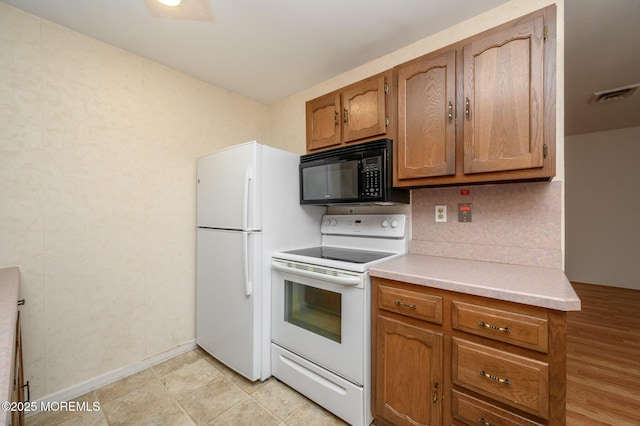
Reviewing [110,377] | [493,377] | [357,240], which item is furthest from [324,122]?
[110,377]

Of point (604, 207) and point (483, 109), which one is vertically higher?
point (483, 109)

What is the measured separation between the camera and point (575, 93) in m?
2.93

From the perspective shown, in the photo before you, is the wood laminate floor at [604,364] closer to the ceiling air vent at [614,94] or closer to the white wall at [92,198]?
the ceiling air vent at [614,94]

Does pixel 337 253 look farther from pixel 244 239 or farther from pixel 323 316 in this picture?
pixel 244 239

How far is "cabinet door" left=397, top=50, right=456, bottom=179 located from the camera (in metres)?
1.51

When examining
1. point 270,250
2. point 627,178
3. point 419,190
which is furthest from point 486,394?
point 627,178

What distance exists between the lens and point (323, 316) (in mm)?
1717

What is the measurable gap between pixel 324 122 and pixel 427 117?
85 cm

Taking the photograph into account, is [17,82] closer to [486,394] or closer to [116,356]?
[116,356]

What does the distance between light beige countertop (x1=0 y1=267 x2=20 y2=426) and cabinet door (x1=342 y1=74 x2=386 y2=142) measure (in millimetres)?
1887

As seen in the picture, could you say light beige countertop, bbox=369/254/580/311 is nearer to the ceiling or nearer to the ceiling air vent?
the ceiling

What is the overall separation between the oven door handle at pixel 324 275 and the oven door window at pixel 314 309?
0.11 meters

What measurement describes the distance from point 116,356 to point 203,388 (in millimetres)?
705

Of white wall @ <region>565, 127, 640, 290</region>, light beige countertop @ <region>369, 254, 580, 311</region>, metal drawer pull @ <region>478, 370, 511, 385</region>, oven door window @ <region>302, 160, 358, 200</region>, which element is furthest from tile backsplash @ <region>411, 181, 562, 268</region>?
white wall @ <region>565, 127, 640, 290</region>
